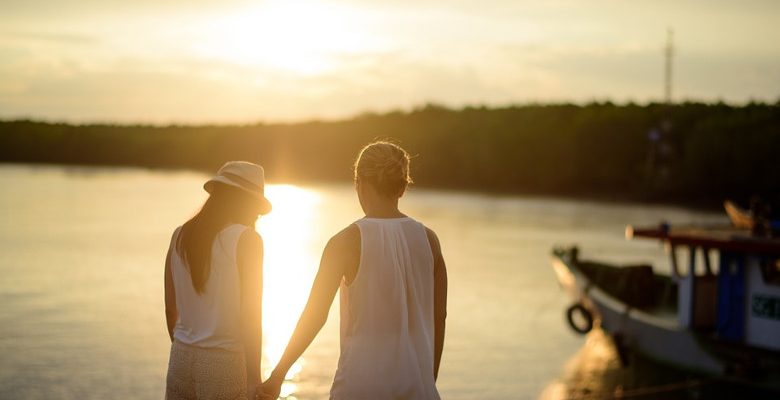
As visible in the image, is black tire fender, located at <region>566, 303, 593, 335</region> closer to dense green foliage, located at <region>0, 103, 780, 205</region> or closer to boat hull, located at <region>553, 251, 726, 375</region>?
boat hull, located at <region>553, 251, 726, 375</region>

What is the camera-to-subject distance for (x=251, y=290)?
4.92m

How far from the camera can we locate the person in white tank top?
4.27 metres

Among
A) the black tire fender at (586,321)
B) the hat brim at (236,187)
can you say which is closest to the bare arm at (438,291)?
the hat brim at (236,187)

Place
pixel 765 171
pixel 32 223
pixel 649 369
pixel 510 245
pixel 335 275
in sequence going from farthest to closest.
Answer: pixel 765 171
pixel 32 223
pixel 510 245
pixel 649 369
pixel 335 275

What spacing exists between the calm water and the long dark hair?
16713 millimetres

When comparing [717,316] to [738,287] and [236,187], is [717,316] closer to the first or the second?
[738,287]

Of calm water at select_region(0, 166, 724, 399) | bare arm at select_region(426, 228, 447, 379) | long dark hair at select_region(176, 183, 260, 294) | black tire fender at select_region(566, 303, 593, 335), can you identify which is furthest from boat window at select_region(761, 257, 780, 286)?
long dark hair at select_region(176, 183, 260, 294)

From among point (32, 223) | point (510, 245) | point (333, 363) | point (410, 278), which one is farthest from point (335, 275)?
point (32, 223)

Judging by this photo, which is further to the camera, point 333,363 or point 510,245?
point 510,245

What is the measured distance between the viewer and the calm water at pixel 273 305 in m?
23.1

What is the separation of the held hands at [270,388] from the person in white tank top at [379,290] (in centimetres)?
36

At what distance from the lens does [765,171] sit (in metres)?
108

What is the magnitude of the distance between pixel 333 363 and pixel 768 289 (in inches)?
462

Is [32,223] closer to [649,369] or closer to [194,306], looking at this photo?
[649,369]
